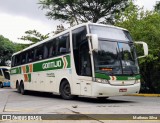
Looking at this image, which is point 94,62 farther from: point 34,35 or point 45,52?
point 34,35

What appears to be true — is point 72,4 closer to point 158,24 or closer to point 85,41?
point 158,24

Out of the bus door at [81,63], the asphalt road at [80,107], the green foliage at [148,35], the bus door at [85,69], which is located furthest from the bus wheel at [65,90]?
the green foliage at [148,35]

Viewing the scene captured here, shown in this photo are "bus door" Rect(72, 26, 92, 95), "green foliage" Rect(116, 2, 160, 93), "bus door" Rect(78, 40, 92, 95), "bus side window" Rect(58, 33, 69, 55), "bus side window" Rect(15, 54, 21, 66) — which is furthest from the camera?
"bus side window" Rect(15, 54, 21, 66)

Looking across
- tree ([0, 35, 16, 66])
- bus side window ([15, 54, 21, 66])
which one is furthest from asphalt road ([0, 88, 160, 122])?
tree ([0, 35, 16, 66])

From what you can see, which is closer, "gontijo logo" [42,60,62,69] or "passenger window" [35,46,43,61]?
"gontijo logo" [42,60,62,69]

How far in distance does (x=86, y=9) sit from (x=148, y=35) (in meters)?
15.7

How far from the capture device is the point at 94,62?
14164mm

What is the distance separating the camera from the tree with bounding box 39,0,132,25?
123ft

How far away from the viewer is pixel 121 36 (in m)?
15.4

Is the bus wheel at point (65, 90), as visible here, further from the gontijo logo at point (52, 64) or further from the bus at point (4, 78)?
the bus at point (4, 78)

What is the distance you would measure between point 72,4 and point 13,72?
13.6 meters

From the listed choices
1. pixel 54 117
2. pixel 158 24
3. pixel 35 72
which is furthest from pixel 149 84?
pixel 54 117

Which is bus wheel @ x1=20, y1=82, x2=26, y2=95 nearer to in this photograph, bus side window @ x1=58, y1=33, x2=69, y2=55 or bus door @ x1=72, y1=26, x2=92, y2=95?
bus side window @ x1=58, y1=33, x2=69, y2=55

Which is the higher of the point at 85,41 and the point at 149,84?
the point at 85,41
